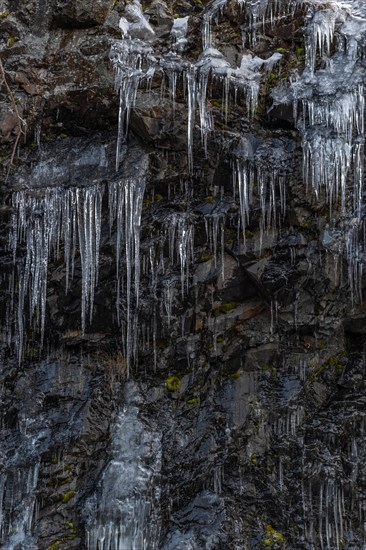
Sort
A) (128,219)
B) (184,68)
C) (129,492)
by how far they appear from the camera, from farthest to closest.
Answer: (184,68)
(128,219)
(129,492)

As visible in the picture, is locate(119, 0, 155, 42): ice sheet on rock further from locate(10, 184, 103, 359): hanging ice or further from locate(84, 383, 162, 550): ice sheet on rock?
locate(84, 383, 162, 550): ice sheet on rock

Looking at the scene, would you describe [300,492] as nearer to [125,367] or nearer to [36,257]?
[125,367]

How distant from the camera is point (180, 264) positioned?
666cm

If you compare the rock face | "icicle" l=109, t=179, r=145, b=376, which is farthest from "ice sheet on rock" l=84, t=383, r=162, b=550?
"icicle" l=109, t=179, r=145, b=376

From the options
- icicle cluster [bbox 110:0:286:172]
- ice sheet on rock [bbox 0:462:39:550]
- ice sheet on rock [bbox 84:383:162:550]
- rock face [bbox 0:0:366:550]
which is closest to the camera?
ice sheet on rock [bbox 84:383:162:550]

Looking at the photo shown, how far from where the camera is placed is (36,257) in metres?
6.69

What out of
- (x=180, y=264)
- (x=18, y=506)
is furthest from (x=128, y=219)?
→ (x=18, y=506)

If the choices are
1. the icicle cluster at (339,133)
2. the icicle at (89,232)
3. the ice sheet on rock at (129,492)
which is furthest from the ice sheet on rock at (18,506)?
the icicle cluster at (339,133)

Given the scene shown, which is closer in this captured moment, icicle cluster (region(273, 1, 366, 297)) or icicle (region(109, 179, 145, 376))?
icicle (region(109, 179, 145, 376))

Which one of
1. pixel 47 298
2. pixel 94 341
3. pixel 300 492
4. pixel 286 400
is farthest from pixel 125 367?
pixel 300 492

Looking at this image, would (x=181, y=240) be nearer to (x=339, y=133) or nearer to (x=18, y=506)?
(x=339, y=133)

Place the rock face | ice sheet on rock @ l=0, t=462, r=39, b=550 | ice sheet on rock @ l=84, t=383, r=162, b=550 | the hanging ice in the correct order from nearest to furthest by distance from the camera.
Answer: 1. ice sheet on rock @ l=84, t=383, r=162, b=550
2. ice sheet on rock @ l=0, t=462, r=39, b=550
3. the rock face
4. the hanging ice

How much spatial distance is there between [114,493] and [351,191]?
371cm

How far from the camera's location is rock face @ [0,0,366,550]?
6461mm
